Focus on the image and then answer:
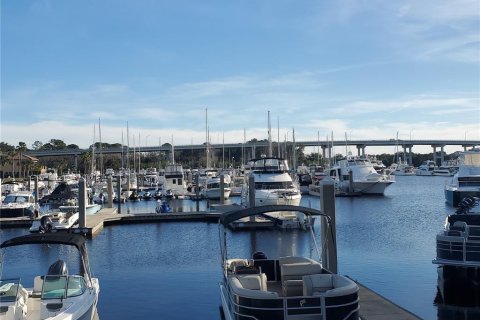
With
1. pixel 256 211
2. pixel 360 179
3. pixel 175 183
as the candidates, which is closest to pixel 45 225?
pixel 256 211

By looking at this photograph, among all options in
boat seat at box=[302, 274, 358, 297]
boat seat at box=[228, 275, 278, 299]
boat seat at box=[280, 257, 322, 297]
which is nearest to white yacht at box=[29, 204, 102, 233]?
boat seat at box=[280, 257, 322, 297]

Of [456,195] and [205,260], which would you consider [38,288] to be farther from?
[456,195]

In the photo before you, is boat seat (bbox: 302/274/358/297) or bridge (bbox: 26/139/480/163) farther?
bridge (bbox: 26/139/480/163)

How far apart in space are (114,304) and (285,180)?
30.2 m

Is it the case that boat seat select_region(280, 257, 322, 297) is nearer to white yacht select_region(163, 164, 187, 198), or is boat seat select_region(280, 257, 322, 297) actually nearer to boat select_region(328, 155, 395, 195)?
white yacht select_region(163, 164, 187, 198)

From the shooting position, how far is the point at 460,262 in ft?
59.4

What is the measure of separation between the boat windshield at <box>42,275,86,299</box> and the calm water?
389 cm

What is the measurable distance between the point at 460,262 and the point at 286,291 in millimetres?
7316

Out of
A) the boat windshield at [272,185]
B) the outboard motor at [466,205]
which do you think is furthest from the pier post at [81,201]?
the outboard motor at [466,205]

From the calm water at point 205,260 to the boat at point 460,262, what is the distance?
32.4 inches

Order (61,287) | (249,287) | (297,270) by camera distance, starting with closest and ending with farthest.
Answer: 1. (249,287)
2. (61,287)
3. (297,270)

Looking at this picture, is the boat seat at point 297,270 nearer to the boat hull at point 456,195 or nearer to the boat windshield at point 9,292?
the boat windshield at point 9,292

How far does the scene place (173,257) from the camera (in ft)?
90.3

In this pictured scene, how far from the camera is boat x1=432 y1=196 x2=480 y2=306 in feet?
59.1
